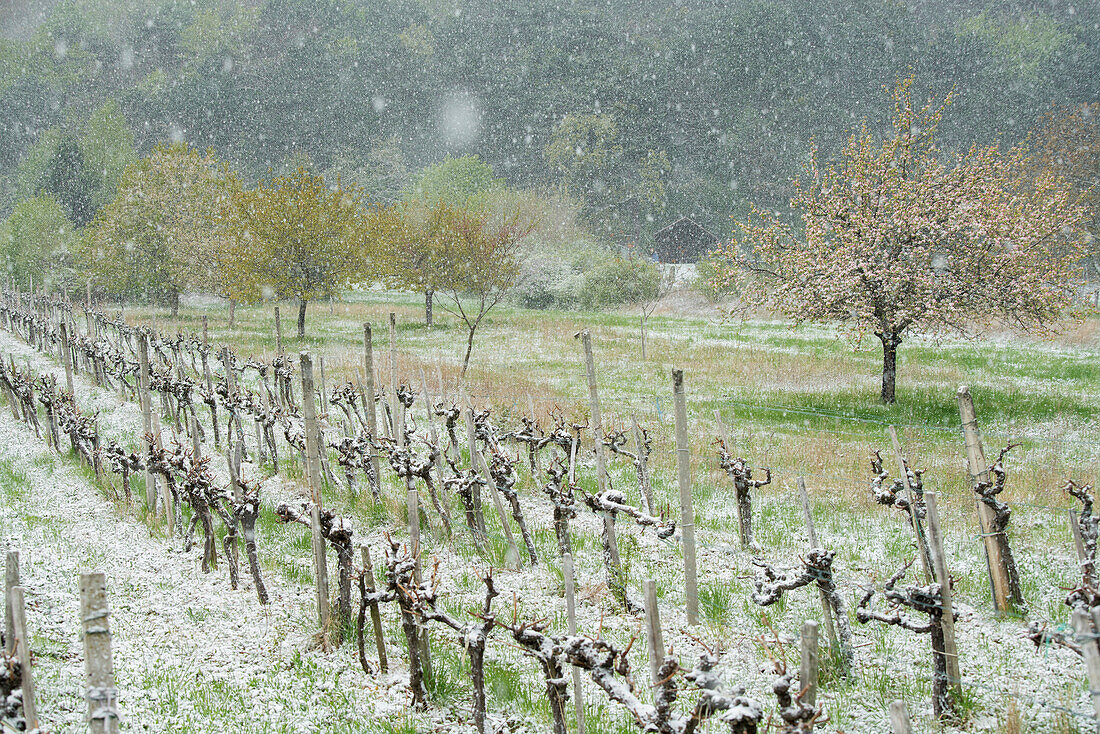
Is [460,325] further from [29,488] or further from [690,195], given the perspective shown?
[690,195]

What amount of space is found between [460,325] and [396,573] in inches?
1253

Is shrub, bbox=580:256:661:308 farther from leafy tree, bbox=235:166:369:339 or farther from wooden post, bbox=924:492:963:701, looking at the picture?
wooden post, bbox=924:492:963:701

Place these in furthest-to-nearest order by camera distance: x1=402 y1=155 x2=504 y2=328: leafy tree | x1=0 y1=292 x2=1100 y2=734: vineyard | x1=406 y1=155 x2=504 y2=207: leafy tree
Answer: x1=406 y1=155 x2=504 y2=207: leafy tree, x1=402 y1=155 x2=504 y2=328: leafy tree, x1=0 y1=292 x2=1100 y2=734: vineyard

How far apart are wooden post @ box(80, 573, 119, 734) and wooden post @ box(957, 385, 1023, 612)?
5.83m

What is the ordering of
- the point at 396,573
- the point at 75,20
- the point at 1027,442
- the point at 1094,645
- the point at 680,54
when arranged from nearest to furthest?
the point at 1094,645
the point at 396,573
the point at 1027,442
the point at 680,54
the point at 75,20

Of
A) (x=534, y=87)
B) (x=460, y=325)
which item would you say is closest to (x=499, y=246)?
(x=460, y=325)

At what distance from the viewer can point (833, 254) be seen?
58.4 feet

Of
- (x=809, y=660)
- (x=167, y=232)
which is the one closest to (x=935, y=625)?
(x=809, y=660)

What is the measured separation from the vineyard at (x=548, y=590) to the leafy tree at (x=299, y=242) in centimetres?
2080

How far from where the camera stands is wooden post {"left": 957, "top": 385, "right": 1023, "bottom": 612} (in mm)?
5949

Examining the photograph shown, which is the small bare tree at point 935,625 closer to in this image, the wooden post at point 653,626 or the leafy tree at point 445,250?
the wooden post at point 653,626

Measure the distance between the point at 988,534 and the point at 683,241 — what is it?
53579 millimetres

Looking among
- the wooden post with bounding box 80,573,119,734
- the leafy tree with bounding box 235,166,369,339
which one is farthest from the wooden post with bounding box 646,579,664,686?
the leafy tree with bounding box 235,166,369,339

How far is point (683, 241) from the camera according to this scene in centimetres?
5797
